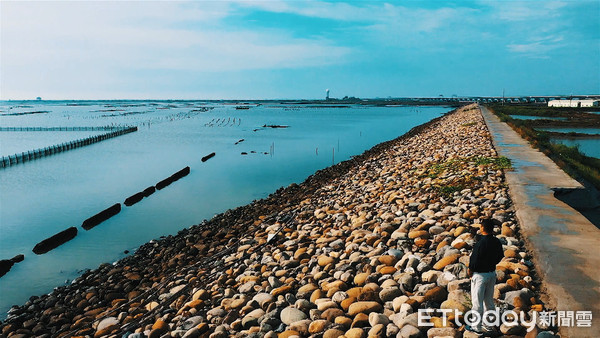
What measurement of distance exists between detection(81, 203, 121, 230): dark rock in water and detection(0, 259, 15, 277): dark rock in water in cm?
367

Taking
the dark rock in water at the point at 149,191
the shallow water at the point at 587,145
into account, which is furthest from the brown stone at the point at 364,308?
the shallow water at the point at 587,145

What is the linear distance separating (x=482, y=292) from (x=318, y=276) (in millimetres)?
2767

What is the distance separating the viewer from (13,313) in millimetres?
8852

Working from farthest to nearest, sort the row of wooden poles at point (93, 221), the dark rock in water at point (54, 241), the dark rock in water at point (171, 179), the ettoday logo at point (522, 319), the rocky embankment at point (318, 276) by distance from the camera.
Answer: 1. the dark rock in water at point (171, 179)
2. the row of wooden poles at point (93, 221)
3. the dark rock in water at point (54, 241)
4. the rocky embankment at point (318, 276)
5. the ettoday logo at point (522, 319)

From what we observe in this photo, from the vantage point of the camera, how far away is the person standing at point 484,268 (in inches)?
167

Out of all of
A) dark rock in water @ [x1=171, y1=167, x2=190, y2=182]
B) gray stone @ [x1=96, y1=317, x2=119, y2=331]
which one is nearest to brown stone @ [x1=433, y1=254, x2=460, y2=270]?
gray stone @ [x1=96, y1=317, x2=119, y2=331]

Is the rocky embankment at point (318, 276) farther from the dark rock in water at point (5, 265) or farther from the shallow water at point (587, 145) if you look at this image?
the shallow water at point (587, 145)

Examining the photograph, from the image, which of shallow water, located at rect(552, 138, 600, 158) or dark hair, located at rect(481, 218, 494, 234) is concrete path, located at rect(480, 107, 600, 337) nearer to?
dark hair, located at rect(481, 218, 494, 234)

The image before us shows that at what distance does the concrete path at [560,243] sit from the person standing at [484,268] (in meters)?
0.76

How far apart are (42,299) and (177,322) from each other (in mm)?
5477

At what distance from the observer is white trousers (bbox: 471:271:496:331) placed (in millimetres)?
4293

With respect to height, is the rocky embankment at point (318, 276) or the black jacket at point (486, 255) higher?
the black jacket at point (486, 255)

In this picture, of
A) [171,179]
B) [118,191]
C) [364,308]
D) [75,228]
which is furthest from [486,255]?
[171,179]

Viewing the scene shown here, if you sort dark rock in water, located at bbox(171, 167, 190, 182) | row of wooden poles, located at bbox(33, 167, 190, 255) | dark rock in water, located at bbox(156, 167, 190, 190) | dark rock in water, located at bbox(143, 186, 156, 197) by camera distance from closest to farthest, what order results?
1. row of wooden poles, located at bbox(33, 167, 190, 255)
2. dark rock in water, located at bbox(143, 186, 156, 197)
3. dark rock in water, located at bbox(156, 167, 190, 190)
4. dark rock in water, located at bbox(171, 167, 190, 182)
